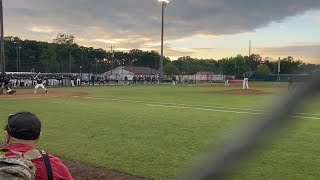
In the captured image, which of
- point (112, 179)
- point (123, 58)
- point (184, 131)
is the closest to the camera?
point (112, 179)

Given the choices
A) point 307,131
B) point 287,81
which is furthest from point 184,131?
point 287,81

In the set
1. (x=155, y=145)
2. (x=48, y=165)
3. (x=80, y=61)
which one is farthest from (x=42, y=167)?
(x=80, y=61)

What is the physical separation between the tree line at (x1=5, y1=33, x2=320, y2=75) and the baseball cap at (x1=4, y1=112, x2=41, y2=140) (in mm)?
50415

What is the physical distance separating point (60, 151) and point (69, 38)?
12014 centimetres

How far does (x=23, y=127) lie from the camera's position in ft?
9.27

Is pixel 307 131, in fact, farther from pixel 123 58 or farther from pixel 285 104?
pixel 123 58

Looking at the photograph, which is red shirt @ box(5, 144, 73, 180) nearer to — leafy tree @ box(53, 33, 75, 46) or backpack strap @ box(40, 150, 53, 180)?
backpack strap @ box(40, 150, 53, 180)

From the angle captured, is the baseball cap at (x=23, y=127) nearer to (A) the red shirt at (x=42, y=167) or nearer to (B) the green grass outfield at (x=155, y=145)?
(A) the red shirt at (x=42, y=167)

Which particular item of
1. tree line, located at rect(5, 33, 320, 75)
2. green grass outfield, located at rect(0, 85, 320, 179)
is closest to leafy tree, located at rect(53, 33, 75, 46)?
tree line, located at rect(5, 33, 320, 75)

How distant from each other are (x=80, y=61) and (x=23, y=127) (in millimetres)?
83784

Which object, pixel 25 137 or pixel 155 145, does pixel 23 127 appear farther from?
pixel 155 145

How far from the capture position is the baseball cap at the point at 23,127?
2.82 meters

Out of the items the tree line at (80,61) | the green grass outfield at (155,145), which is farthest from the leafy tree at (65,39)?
the green grass outfield at (155,145)

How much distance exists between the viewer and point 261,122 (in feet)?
2.85
